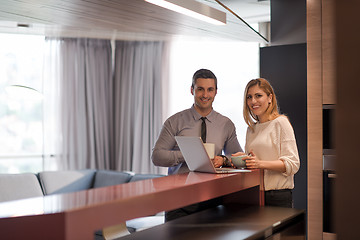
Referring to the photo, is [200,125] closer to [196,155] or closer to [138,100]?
[196,155]

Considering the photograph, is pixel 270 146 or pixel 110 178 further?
pixel 110 178

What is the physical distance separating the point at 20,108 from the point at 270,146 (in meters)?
4.95

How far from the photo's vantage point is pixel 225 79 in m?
6.19

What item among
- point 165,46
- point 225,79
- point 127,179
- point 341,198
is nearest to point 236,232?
point 341,198

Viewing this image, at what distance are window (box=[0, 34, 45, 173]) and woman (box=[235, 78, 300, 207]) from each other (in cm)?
447

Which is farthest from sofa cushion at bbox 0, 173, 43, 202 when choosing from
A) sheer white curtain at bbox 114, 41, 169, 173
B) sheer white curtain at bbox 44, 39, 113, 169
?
sheer white curtain at bbox 114, 41, 169, 173

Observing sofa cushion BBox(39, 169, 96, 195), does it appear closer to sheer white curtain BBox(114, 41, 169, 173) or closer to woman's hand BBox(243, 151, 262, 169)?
sheer white curtain BBox(114, 41, 169, 173)

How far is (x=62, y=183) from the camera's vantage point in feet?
17.8

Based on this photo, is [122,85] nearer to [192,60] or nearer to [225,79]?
[192,60]

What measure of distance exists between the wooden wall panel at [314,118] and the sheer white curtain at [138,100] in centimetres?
340

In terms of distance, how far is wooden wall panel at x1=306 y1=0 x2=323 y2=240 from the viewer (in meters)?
3.31

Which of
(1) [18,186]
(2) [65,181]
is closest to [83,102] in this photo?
(2) [65,181]

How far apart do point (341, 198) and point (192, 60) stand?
19.1 ft

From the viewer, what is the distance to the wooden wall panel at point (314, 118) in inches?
130
